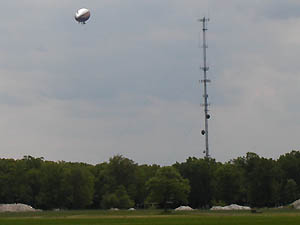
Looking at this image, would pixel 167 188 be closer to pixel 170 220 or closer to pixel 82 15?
pixel 82 15

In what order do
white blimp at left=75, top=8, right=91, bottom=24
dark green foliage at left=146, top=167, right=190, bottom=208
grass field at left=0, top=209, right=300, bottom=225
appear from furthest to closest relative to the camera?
dark green foliage at left=146, top=167, right=190, bottom=208
white blimp at left=75, top=8, right=91, bottom=24
grass field at left=0, top=209, right=300, bottom=225

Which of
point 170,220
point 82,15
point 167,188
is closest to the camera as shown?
point 170,220

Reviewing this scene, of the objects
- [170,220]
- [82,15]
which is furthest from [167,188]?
[170,220]

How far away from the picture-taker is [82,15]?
12975 centimetres

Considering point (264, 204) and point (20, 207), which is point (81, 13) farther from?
point (264, 204)

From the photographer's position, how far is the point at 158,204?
158 m

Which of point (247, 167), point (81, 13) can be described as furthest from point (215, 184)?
point (81, 13)

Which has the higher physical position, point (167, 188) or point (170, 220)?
point (167, 188)

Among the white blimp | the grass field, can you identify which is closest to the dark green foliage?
the grass field

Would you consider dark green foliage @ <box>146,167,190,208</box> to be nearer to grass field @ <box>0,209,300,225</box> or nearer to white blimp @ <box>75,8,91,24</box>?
grass field @ <box>0,209,300,225</box>

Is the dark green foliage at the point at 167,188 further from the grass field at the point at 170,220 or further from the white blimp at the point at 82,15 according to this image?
the white blimp at the point at 82,15

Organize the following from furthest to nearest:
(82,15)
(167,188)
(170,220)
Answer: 1. (167,188)
2. (82,15)
3. (170,220)

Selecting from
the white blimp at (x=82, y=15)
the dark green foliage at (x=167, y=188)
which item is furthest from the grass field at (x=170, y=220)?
the white blimp at (x=82, y=15)

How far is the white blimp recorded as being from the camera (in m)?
130
